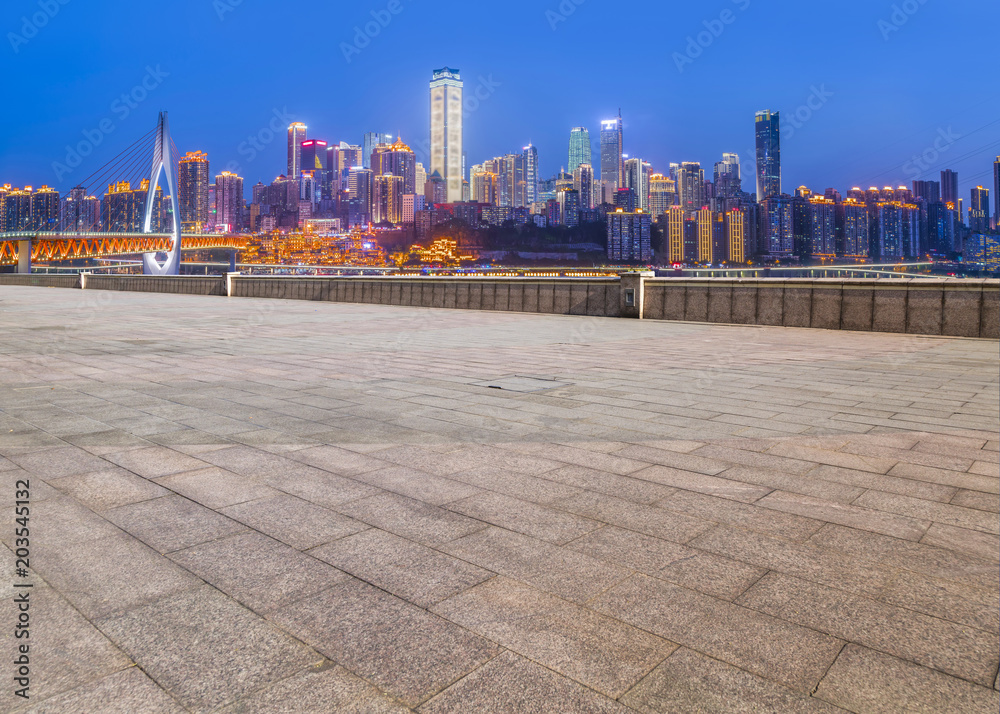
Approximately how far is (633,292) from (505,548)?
14538 mm

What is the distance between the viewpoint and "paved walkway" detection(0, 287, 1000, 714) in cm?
218

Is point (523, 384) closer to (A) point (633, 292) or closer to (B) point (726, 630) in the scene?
(B) point (726, 630)

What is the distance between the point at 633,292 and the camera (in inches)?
674

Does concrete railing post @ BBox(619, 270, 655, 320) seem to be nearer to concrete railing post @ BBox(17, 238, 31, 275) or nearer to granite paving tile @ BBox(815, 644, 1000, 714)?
granite paving tile @ BBox(815, 644, 1000, 714)

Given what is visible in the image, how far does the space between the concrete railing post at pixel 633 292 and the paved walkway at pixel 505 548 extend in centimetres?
983

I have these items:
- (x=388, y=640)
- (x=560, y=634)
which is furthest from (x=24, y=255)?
(x=560, y=634)

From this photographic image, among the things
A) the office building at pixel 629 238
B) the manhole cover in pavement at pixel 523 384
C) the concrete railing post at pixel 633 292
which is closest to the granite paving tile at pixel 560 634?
the manhole cover in pavement at pixel 523 384

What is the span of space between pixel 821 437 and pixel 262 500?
160 inches

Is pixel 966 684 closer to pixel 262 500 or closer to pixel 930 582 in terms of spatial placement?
pixel 930 582

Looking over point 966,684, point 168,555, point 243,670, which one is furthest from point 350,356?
point 966,684

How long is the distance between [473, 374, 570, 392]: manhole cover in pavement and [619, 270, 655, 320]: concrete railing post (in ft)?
31.2

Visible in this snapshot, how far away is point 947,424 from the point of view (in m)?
5.75

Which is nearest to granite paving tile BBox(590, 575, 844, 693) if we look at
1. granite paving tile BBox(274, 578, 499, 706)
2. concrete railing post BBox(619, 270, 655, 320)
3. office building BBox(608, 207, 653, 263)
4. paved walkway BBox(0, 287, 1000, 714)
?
paved walkway BBox(0, 287, 1000, 714)

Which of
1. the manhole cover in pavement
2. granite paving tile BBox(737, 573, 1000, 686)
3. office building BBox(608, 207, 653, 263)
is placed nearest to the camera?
granite paving tile BBox(737, 573, 1000, 686)
